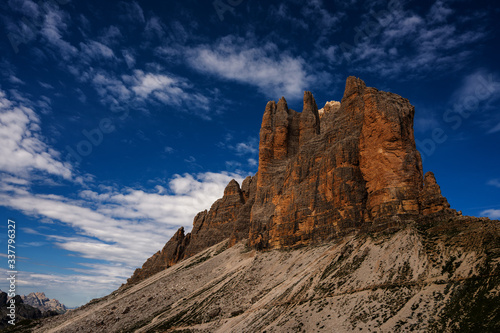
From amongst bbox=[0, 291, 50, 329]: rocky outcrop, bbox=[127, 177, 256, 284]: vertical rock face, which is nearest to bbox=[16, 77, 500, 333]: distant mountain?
bbox=[127, 177, 256, 284]: vertical rock face

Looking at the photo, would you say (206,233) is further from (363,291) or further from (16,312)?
(363,291)

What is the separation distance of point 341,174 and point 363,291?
1383 inches

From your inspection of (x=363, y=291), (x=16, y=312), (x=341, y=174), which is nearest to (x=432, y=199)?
(x=363, y=291)

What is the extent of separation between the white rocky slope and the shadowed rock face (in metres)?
6.89

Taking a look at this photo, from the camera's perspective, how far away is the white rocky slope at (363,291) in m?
28.8

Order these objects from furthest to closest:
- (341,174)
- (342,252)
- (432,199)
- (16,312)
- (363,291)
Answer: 1. (16,312)
2. (341,174)
3. (342,252)
4. (432,199)
5. (363,291)

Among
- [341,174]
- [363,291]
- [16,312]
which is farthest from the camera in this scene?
[16,312]

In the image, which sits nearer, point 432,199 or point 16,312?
point 432,199

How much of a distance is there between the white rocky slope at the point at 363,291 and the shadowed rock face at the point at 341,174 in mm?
6886

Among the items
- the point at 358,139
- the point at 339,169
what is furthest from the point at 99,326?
the point at 358,139

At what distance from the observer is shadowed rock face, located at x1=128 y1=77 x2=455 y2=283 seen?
56.7 m

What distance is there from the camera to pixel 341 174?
69.6m

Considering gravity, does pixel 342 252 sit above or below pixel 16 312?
above

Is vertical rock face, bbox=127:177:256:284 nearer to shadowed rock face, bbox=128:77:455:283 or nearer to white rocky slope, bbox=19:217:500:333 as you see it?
shadowed rock face, bbox=128:77:455:283
